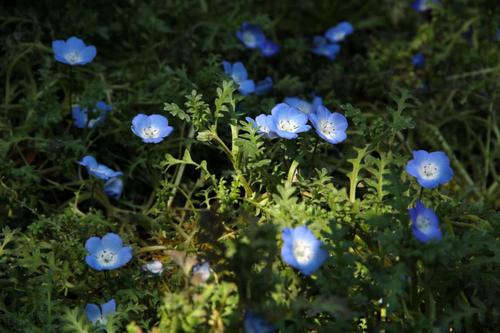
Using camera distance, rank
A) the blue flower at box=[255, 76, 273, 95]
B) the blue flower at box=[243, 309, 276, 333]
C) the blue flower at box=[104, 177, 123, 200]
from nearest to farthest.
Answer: the blue flower at box=[243, 309, 276, 333] < the blue flower at box=[104, 177, 123, 200] < the blue flower at box=[255, 76, 273, 95]

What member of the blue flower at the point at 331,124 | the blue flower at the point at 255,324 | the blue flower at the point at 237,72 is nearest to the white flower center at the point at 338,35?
the blue flower at the point at 237,72

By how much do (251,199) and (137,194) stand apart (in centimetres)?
71

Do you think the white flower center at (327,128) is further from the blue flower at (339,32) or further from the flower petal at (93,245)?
the blue flower at (339,32)

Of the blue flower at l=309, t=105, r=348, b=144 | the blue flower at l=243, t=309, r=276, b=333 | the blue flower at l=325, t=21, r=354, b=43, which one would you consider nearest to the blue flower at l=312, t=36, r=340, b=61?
the blue flower at l=325, t=21, r=354, b=43

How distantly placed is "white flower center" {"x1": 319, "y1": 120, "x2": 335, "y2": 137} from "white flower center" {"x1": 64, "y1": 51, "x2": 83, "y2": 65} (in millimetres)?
927

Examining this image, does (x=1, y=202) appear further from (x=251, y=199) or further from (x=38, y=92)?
(x=251, y=199)

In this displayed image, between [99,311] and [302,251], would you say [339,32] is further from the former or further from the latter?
[99,311]

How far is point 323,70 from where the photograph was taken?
2961mm

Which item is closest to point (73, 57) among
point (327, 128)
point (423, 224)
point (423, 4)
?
point (327, 128)

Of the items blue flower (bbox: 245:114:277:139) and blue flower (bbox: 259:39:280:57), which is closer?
blue flower (bbox: 245:114:277:139)

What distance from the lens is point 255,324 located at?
154 centimetres

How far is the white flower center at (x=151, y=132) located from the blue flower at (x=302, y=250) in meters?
0.69

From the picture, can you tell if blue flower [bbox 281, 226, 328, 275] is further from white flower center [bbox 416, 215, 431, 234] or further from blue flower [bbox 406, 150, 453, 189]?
blue flower [bbox 406, 150, 453, 189]

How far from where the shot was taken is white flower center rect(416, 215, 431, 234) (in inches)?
66.0
